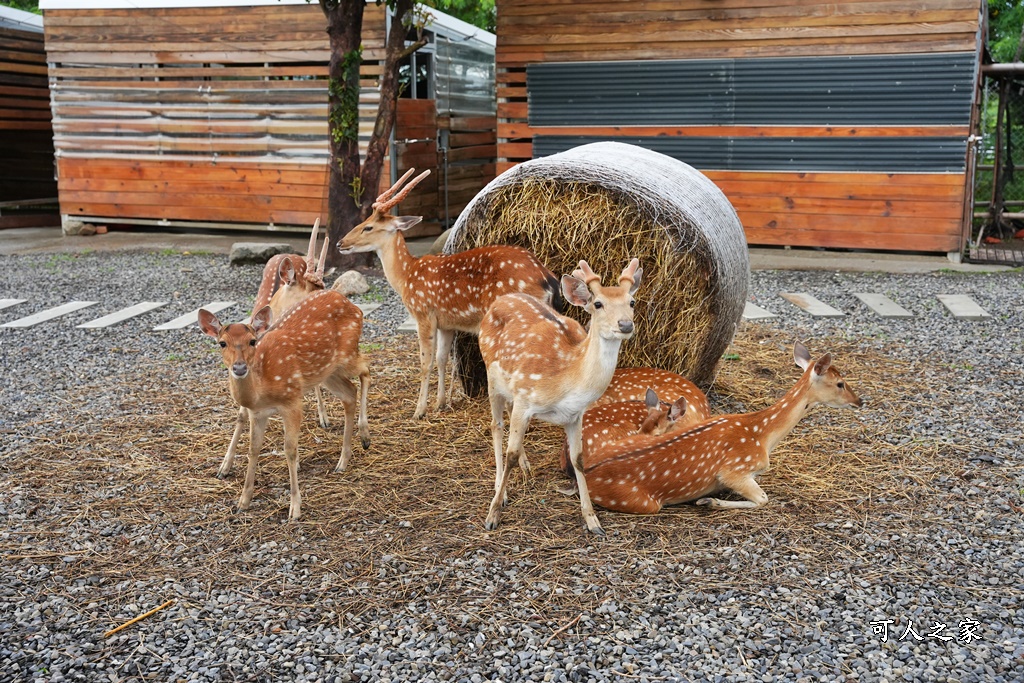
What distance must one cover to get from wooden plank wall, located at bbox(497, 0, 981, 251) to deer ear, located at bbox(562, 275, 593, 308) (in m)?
7.68

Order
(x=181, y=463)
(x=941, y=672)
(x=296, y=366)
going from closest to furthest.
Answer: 1. (x=941, y=672)
2. (x=296, y=366)
3. (x=181, y=463)

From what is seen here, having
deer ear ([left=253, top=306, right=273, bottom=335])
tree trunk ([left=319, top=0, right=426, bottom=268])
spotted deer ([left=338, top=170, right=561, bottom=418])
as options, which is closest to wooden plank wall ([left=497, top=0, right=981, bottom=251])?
tree trunk ([left=319, top=0, right=426, bottom=268])

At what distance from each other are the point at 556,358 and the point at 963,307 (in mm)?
5603

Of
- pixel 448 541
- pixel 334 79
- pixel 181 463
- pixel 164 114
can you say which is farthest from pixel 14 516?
pixel 164 114

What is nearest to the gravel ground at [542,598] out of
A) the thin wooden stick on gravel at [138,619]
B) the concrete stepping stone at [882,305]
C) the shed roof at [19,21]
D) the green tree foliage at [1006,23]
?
the thin wooden stick on gravel at [138,619]

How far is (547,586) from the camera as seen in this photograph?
12.6 ft

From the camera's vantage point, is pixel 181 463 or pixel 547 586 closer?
pixel 547 586

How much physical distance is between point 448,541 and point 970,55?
8566 mm

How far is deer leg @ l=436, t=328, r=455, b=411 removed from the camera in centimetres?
605

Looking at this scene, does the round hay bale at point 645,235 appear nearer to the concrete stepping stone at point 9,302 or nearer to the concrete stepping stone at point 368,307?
the concrete stepping stone at point 368,307

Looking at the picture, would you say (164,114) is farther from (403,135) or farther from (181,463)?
(181,463)

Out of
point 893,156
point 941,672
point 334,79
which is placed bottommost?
point 941,672

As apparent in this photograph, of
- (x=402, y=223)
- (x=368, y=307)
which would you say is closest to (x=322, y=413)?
(x=402, y=223)

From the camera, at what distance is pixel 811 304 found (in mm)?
8898
